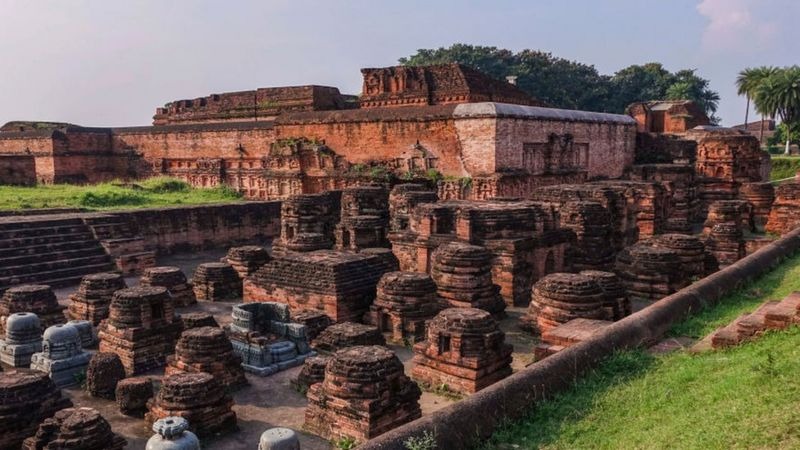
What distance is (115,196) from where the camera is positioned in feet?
59.8

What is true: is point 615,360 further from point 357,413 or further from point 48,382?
point 48,382

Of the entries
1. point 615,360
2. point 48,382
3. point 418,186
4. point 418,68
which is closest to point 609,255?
point 418,186

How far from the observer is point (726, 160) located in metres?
20.7

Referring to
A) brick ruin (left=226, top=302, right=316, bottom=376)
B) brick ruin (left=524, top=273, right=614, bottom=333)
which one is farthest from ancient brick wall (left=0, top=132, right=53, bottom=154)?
brick ruin (left=524, top=273, right=614, bottom=333)

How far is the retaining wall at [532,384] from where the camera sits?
4.50 m

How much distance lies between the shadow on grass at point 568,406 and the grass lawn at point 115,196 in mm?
14395

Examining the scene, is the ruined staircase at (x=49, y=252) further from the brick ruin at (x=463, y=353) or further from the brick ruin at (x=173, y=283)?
the brick ruin at (x=463, y=353)

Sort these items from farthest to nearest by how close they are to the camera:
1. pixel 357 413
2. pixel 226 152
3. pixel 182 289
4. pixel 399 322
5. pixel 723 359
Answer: pixel 226 152 → pixel 182 289 → pixel 399 322 → pixel 357 413 → pixel 723 359

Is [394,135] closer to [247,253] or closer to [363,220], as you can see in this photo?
[363,220]

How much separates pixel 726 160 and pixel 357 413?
1856cm

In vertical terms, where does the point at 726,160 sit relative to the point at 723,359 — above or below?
above

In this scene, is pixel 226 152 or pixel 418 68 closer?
pixel 418 68

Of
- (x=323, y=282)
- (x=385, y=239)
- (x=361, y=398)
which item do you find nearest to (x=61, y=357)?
(x=323, y=282)

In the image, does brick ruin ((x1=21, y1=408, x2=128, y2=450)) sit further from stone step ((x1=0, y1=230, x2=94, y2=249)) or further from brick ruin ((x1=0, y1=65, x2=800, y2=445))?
stone step ((x1=0, y1=230, x2=94, y2=249))
